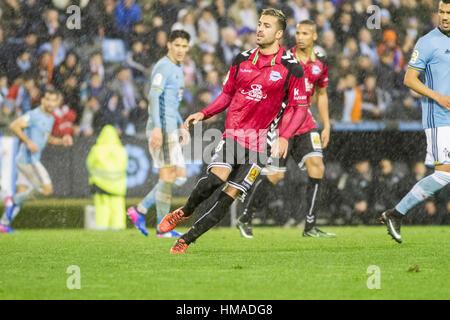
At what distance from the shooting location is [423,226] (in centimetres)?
1339

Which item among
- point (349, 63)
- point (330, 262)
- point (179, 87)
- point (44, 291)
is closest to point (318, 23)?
point (349, 63)

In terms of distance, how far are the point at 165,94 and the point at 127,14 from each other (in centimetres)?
580

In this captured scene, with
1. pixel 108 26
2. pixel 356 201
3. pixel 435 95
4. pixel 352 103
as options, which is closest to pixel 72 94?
pixel 108 26

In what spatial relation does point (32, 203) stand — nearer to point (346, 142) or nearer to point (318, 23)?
point (346, 142)

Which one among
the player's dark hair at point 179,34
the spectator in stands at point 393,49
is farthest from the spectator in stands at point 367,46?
the player's dark hair at point 179,34

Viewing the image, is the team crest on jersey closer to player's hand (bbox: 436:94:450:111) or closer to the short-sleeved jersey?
the short-sleeved jersey

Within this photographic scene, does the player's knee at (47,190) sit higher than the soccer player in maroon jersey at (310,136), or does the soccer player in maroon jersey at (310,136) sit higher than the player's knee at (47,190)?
Answer: the soccer player in maroon jersey at (310,136)

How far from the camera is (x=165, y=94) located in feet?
36.1

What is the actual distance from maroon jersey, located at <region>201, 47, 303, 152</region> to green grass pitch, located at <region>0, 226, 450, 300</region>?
46.5 inches

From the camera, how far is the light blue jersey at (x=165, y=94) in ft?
35.4

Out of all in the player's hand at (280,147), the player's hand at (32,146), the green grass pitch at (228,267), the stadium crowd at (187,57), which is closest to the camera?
the green grass pitch at (228,267)

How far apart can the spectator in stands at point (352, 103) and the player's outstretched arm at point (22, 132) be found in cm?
535

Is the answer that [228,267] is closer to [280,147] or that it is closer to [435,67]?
[280,147]

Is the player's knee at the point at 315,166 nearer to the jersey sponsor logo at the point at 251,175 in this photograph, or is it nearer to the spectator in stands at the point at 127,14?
the jersey sponsor logo at the point at 251,175
